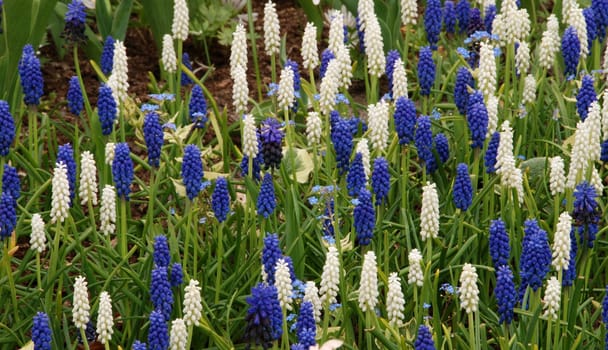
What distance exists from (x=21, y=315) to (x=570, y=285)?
227 cm

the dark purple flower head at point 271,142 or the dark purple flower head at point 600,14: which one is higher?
the dark purple flower head at point 600,14

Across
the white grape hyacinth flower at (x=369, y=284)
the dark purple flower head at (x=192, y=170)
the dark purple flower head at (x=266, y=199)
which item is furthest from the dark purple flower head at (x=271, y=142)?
the white grape hyacinth flower at (x=369, y=284)

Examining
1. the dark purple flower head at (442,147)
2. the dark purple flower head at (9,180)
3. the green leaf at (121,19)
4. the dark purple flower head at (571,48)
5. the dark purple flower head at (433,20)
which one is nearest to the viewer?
the dark purple flower head at (9,180)

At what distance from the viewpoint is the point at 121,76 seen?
5.39 metres

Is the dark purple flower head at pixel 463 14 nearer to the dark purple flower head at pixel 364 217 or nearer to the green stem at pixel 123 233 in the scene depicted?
the dark purple flower head at pixel 364 217

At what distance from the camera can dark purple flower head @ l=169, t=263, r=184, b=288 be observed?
4312 mm

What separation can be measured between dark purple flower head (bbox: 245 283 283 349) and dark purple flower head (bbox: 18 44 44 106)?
6.69 ft

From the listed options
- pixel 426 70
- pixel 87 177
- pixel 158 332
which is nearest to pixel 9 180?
pixel 87 177

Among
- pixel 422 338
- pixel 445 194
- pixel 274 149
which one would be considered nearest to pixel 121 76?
pixel 274 149

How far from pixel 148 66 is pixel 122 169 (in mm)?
2902

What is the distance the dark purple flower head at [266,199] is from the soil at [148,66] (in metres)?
2.37

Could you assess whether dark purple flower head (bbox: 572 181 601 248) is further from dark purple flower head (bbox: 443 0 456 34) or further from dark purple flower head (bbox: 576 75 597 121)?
dark purple flower head (bbox: 443 0 456 34)

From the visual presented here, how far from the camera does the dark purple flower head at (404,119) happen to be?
4.98 m

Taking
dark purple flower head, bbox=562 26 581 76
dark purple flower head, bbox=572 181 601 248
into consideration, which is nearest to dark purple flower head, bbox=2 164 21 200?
dark purple flower head, bbox=572 181 601 248
